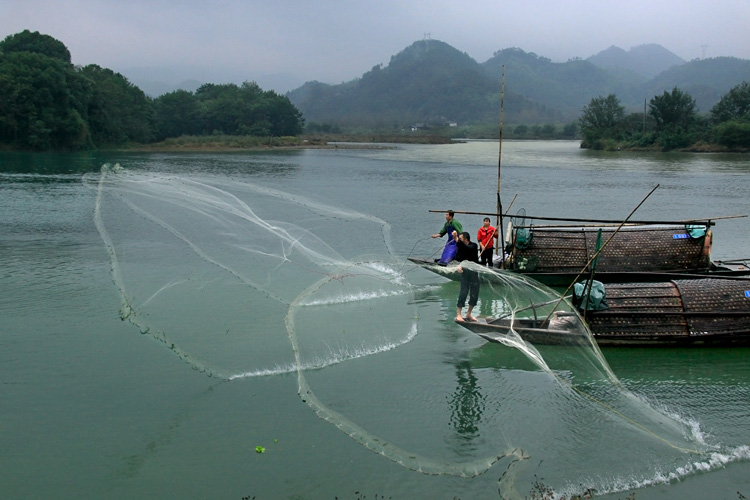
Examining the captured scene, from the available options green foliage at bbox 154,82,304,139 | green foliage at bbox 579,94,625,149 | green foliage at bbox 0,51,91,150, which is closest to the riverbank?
green foliage at bbox 154,82,304,139

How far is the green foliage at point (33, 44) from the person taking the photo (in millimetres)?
76375

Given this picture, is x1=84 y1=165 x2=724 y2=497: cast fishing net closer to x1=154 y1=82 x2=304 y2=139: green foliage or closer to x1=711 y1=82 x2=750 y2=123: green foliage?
x1=154 y1=82 x2=304 y2=139: green foliage

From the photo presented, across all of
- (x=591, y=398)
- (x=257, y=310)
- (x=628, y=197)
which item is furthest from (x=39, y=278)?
(x=628, y=197)

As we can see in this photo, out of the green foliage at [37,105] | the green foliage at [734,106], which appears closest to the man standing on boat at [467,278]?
the green foliage at [37,105]

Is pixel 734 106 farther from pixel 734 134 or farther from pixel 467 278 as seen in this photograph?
pixel 467 278

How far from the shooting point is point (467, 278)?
36.1 feet

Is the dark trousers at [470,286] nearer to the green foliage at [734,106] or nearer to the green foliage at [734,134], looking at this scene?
the green foliage at [734,134]

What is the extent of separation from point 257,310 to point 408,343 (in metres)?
3.43

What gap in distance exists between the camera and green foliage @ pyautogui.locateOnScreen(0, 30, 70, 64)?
7638 cm

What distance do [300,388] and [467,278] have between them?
3.53 m

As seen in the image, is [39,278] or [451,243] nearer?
[451,243]

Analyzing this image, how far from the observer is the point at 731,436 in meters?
8.09

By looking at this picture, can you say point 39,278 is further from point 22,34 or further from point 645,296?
point 22,34

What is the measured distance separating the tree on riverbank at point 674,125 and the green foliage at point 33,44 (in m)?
70.0
